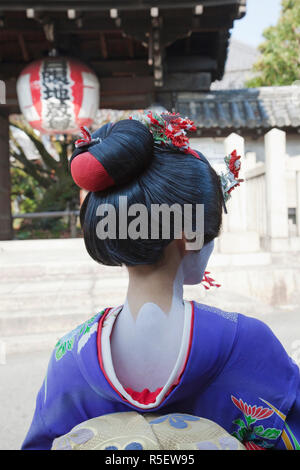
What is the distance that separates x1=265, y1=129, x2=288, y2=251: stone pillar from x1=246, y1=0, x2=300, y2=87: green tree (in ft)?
26.8

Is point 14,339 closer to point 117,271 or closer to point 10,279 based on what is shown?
point 10,279

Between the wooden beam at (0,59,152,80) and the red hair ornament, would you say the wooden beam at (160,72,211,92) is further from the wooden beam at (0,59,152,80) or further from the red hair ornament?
the red hair ornament

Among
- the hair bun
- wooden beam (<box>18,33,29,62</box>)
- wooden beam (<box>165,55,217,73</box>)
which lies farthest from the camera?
wooden beam (<box>165,55,217,73</box>)

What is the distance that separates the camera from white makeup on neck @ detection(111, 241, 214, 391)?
38.3 inches

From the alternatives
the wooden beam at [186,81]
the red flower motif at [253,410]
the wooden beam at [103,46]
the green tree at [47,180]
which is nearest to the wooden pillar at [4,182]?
the wooden beam at [103,46]

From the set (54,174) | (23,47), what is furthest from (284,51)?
(23,47)

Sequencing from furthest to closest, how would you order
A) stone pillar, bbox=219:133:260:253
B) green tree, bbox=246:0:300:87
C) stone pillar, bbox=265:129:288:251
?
green tree, bbox=246:0:300:87
stone pillar, bbox=219:133:260:253
stone pillar, bbox=265:129:288:251

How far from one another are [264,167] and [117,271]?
6.48 ft

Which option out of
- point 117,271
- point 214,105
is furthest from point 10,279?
point 214,105

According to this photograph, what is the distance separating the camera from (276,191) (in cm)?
399

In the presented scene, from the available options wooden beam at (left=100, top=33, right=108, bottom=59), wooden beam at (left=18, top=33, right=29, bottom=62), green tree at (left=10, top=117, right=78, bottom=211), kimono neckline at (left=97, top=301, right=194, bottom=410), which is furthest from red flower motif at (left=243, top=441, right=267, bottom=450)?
green tree at (left=10, top=117, right=78, bottom=211)

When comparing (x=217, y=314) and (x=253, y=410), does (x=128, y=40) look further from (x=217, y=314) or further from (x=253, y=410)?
(x=253, y=410)

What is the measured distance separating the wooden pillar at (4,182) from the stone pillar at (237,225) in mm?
4071

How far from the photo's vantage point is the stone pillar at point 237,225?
160 inches
